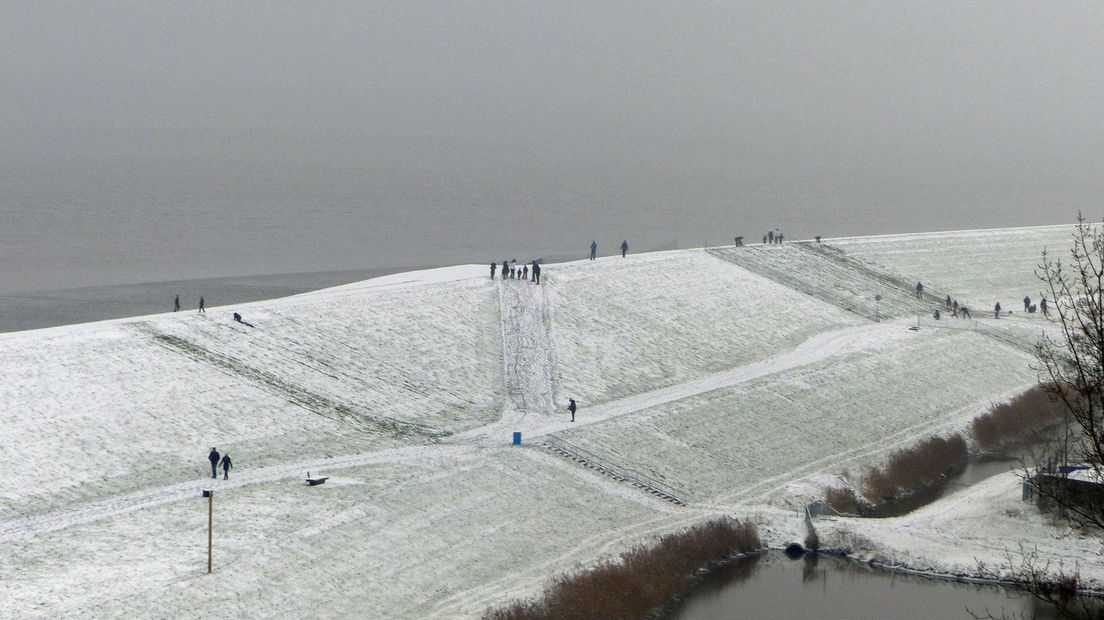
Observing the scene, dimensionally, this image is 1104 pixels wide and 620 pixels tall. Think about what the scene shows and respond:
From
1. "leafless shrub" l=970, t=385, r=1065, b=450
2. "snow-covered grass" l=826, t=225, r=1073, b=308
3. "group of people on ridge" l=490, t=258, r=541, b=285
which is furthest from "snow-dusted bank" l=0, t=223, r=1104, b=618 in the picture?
"snow-covered grass" l=826, t=225, r=1073, b=308

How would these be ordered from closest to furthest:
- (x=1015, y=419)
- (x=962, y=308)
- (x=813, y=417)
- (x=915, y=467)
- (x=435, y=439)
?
(x=435, y=439), (x=915, y=467), (x=813, y=417), (x=1015, y=419), (x=962, y=308)

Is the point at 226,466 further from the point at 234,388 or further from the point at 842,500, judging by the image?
the point at 842,500

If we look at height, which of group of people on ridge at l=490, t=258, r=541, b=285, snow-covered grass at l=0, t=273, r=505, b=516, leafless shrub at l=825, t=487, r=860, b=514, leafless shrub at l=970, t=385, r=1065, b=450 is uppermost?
group of people on ridge at l=490, t=258, r=541, b=285

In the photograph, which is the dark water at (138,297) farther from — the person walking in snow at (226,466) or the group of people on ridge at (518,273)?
the person walking in snow at (226,466)

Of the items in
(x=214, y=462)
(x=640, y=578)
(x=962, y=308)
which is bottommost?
(x=640, y=578)

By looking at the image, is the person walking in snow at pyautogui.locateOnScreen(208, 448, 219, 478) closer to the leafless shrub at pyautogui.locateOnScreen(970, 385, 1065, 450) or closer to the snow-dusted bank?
the snow-dusted bank

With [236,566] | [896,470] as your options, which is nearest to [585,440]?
[896,470]

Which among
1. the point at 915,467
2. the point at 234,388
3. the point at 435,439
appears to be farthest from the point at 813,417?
the point at 234,388
